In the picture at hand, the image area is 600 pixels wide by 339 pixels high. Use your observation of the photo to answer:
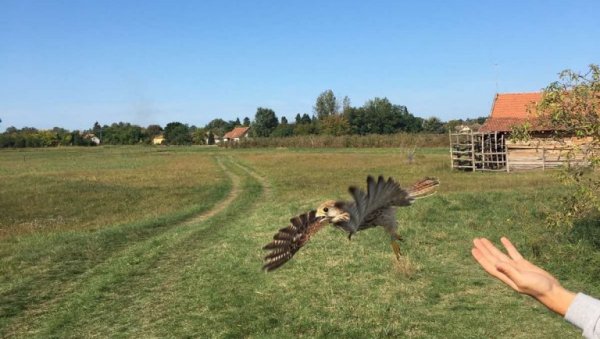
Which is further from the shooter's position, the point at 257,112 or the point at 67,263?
the point at 257,112

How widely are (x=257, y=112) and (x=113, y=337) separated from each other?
435 feet

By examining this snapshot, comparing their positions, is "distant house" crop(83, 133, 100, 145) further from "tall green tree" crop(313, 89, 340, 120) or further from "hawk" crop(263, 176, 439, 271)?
"hawk" crop(263, 176, 439, 271)

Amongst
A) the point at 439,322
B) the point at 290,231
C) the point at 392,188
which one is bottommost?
the point at 439,322

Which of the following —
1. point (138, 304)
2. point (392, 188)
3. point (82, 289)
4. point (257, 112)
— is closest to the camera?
point (392, 188)

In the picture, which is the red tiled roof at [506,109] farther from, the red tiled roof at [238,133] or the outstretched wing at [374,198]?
the red tiled roof at [238,133]

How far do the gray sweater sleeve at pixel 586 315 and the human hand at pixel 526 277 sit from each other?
2.0 inches

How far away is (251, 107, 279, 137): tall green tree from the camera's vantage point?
136 m

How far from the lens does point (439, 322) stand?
288 inches

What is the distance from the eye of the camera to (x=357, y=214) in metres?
2.41

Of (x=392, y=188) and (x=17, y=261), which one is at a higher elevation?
(x=392, y=188)

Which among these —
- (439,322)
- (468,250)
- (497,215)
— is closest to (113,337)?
(439,322)

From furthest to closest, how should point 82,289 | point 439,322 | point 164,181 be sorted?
point 164,181
point 82,289
point 439,322

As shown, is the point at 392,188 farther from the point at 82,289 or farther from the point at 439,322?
the point at 82,289

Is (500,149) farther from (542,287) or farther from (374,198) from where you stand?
(542,287)
